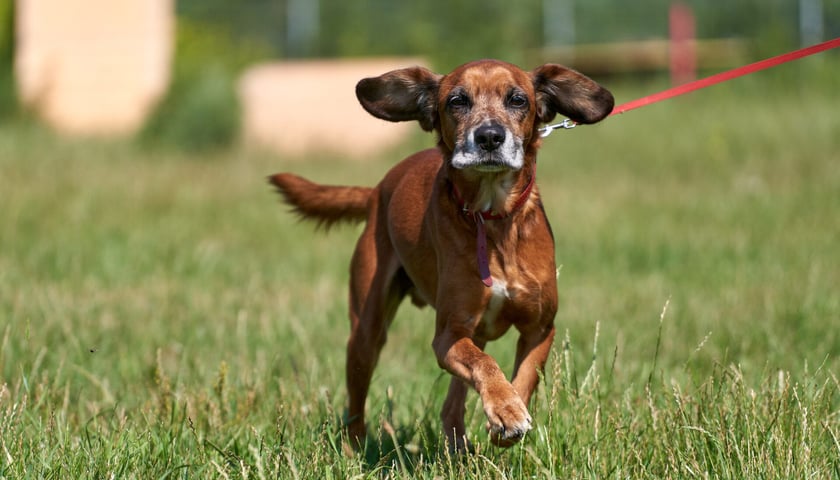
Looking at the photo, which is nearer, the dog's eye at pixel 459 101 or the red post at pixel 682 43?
the dog's eye at pixel 459 101

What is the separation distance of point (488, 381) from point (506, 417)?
182 mm

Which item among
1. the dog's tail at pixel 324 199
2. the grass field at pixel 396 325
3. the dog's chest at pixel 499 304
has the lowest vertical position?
the grass field at pixel 396 325

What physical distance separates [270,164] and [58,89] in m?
6.10

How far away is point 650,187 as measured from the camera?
12.6 m

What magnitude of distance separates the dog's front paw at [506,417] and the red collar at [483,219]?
0.54 metres

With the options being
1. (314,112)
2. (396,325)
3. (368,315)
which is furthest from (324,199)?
(314,112)

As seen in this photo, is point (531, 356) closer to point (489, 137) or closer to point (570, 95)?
point (489, 137)

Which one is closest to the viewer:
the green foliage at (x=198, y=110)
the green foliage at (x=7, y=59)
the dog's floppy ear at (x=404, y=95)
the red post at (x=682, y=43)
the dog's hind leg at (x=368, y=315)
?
the dog's floppy ear at (x=404, y=95)

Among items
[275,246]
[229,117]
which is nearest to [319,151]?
[229,117]

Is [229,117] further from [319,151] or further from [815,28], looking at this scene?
[815,28]

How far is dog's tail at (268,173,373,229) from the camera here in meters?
4.98

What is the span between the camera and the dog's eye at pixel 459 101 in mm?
3934

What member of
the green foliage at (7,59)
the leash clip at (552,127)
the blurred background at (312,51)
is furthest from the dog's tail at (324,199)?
the green foliage at (7,59)

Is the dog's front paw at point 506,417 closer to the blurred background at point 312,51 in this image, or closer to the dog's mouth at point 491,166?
the dog's mouth at point 491,166
